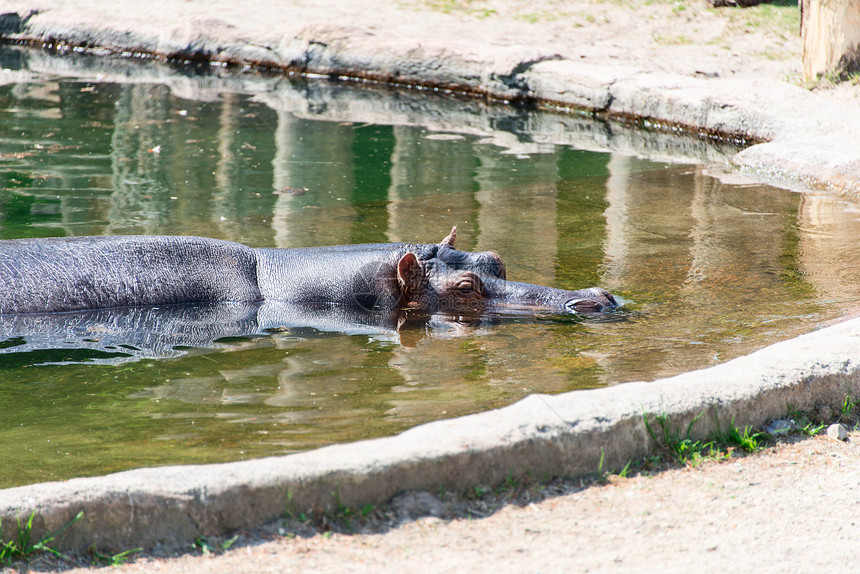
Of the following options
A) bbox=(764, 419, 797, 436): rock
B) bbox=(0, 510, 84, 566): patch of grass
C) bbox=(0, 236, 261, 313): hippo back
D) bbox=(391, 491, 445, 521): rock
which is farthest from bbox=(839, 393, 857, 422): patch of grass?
bbox=(0, 236, 261, 313): hippo back

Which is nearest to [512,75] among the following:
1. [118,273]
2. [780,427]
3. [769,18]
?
[769,18]

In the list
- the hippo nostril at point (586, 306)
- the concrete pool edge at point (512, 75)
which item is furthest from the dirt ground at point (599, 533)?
the concrete pool edge at point (512, 75)

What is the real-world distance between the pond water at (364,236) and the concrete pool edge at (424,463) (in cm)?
47

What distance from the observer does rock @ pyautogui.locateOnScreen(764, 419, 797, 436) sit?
3.54 m

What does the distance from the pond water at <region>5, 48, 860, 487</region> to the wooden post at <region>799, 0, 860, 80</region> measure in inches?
59.0

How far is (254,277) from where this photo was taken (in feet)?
18.0

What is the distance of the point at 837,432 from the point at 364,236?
3775 millimetres

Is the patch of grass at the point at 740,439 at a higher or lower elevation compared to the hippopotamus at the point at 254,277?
lower

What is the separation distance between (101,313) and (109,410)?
154 centimetres

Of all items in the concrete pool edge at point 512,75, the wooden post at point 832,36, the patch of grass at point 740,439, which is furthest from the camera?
the wooden post at point 832,36

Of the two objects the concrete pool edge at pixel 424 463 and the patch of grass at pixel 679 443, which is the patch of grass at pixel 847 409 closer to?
the concrete pool edge at pixel 424 463

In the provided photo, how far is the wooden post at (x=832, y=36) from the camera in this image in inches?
381

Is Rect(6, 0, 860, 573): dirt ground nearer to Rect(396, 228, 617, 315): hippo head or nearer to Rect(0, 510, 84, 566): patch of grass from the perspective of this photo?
Rect(0, 510, 84, 566): patch of grass

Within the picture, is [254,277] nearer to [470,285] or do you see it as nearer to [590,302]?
[470,285]
